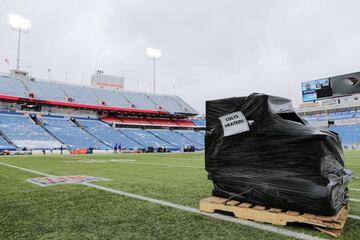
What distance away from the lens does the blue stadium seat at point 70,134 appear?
122ft

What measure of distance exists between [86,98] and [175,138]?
55.1ft

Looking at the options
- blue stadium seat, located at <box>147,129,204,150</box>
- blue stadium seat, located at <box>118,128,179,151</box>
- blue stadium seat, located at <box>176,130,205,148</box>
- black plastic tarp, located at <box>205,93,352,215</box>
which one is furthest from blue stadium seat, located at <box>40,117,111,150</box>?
black plastic tarp, located at <box>205,93,352,215</box>

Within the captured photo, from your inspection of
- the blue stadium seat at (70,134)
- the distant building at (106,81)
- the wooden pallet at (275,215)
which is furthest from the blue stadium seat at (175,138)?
the wooden pallet at (275,215)

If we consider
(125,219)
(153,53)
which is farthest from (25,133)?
(125,219)

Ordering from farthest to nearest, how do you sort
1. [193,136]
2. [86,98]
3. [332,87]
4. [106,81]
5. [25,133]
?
[106,81]
[193,136]
[86,98]
[25,133]
[332,87]

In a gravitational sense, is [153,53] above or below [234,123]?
above

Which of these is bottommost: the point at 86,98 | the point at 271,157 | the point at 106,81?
the point at 271,157

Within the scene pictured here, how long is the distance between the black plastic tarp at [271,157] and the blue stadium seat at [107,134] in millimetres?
36491

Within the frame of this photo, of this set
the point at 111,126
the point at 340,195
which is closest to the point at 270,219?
the point at 340,195

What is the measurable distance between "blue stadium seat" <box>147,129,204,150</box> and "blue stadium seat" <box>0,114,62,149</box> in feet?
59.1

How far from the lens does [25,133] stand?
3559 centimetres

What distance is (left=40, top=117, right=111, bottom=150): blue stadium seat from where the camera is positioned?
37.1m

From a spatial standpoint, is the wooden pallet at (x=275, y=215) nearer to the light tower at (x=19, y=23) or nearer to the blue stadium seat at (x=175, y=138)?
the blue stadium seat at (x=175, y=138)

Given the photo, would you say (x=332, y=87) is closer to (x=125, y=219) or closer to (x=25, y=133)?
(x=125, y=219)
